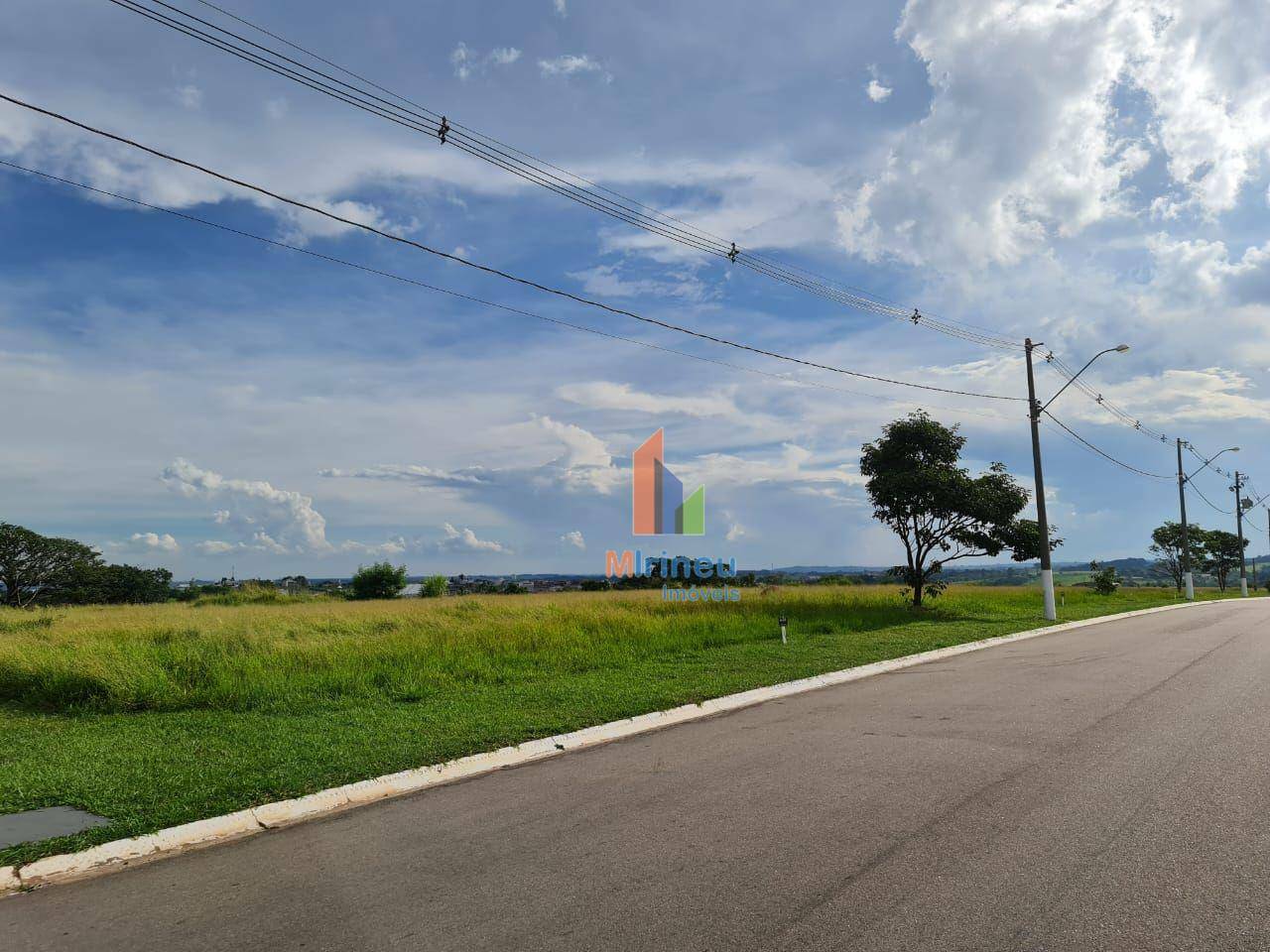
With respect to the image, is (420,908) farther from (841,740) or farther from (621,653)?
(621,653)

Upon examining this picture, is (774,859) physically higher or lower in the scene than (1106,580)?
lower

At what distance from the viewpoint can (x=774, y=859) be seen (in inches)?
190

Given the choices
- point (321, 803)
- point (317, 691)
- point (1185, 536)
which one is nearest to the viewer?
point (321, 803)

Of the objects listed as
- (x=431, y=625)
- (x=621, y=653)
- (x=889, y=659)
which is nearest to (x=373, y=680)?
(x=621, y=653)

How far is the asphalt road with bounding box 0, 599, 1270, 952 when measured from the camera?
398 centimetres

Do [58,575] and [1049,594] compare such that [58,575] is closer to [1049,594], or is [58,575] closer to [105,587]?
[105,587]

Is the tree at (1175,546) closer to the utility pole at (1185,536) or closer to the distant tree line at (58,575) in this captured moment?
the utility pole at (1185,536)

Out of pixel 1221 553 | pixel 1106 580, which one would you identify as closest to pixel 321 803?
pixel 1106 580

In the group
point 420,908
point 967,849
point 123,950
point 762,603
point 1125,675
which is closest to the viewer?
point 123,950

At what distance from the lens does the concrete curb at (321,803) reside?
17.5ft

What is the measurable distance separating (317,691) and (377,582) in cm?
5636

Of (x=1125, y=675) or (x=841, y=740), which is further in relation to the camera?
(x=1125, y=675)

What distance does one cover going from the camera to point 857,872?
4547 millimetres

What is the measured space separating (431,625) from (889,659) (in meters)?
11.2
